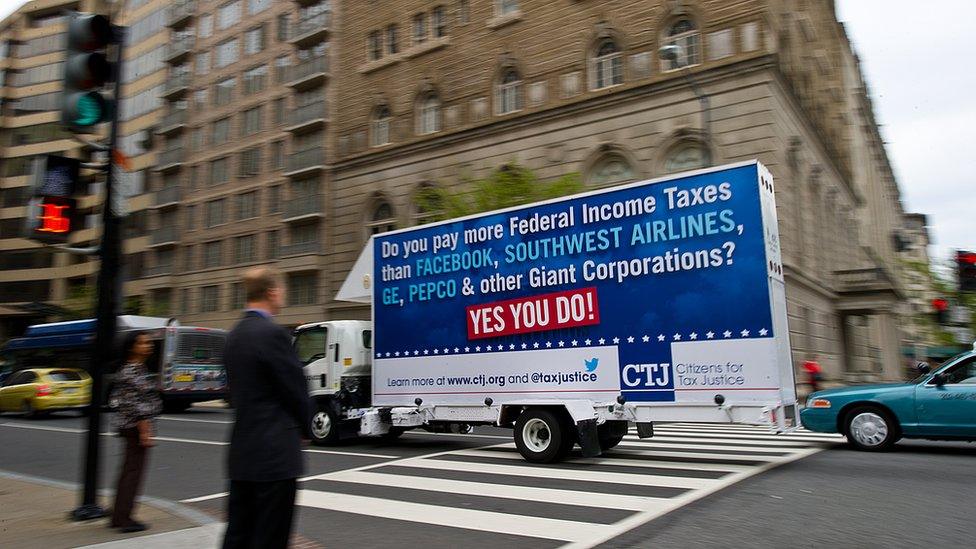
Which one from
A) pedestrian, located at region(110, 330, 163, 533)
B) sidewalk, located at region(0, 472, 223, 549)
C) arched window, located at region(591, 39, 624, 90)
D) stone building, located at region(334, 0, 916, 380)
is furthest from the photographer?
arched window, located at region(591, 39, 624, 90)

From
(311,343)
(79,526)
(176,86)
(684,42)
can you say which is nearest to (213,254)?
(176,86)

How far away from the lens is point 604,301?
9.75 m

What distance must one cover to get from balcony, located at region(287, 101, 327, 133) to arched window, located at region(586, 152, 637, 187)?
18.8 meters

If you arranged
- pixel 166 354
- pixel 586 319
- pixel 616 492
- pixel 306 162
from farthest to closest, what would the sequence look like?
1. pixel 306 162
2. pixel 166 354
3. pixel 586 319
4. pixel 616 492

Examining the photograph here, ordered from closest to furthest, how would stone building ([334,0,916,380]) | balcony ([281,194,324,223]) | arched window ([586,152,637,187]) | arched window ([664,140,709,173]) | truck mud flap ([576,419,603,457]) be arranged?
truck mud flap ([576,419,603,457])
stone building ([334,0,916,380])
arched window ([664,140,709,173])
arched window ([586,152,637,187])
balcony ([281,194,324,223])

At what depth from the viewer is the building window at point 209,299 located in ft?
153

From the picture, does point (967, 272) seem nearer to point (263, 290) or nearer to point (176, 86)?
point (263, 290)

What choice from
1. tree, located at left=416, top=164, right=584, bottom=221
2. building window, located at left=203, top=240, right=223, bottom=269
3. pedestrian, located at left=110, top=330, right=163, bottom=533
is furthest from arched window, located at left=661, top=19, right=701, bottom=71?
building window, located at left=203, top=240, right=223, bottom=269

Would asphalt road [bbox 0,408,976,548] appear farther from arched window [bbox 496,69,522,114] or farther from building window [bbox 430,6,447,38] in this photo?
building window [bbox 430,6,447,38]

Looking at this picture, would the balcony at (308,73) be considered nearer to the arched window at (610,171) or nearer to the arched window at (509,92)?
the arched window at (509,92)

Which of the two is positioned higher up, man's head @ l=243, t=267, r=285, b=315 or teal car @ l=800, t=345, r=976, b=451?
man's head @ l=243, t=267, r=285, b=315

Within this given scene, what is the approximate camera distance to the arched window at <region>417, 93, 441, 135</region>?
33750 mm

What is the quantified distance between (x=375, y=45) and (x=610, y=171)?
16.1 meters

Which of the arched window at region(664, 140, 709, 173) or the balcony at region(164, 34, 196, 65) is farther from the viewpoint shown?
the balcony at region(164, 34, 196, 65)
